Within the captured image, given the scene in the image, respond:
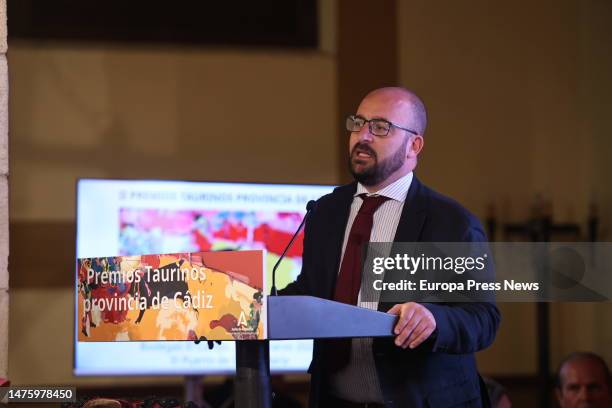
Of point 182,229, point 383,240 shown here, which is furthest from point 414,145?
point 182,229

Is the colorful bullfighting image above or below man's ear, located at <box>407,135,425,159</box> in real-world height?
below

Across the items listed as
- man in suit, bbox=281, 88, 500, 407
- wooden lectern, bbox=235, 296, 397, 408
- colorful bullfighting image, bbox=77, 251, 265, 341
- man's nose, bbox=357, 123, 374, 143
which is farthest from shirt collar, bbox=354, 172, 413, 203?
colorful bullfighting image, bbox=77, 251, 265, 341

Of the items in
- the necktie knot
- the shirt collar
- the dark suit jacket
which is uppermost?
the shirt collar

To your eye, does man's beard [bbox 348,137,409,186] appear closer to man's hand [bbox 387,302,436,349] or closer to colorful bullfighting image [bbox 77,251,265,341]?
man's hand [bbox 387,302,436,349]

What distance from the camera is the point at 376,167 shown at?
7.62 ft

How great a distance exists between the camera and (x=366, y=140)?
2295mm

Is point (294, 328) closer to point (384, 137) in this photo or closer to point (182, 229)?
point (384, 137)

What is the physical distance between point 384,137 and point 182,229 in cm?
203

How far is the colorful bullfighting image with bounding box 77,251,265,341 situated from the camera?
1.57 m

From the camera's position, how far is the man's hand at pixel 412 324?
1.74 meters

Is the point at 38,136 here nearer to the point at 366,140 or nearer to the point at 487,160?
the point at 487,160

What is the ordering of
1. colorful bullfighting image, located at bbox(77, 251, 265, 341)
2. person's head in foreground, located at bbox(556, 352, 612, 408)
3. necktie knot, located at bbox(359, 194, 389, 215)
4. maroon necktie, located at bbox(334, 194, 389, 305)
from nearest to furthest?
colorful bullfighting image, located at bbox(77, 251, 265, 341) < maroon necktie, located at bbox(334, 194, 389, 305) < necktie knot, located at bbox(359, 194, 389, 215) < person's head in foreground, located at bbox(556, 352, 612, 408)

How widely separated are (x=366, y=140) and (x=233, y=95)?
12.5ft

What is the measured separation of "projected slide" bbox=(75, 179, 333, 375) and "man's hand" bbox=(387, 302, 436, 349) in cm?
219
